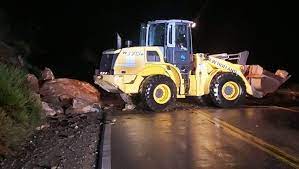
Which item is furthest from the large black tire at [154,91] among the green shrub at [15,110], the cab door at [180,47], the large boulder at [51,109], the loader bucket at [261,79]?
the green shrub at [15,110]

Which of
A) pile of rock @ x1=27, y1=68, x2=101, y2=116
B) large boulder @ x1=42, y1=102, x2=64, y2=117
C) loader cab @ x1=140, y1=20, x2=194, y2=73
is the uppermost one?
loader cab @ x1=140, y1=20, x2=194, y2=73

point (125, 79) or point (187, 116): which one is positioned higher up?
point (125, 79)

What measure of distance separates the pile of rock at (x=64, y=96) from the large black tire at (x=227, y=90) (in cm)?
425

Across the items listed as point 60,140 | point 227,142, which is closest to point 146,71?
point 60,140

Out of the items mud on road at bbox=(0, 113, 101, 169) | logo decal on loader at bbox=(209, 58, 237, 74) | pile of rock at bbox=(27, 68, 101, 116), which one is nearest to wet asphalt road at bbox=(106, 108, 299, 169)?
mud on road at bbox=(0, 113, 101, 169)

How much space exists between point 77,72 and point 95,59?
4193 mm

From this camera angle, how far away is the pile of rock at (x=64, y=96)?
59.8 ft

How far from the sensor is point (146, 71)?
58.5 feet

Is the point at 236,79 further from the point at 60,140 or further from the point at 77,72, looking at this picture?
the point at 77,72

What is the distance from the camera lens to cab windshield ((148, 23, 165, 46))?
725 inches

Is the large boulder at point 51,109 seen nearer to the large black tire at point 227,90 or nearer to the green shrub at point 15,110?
the green shrub at point 15,110

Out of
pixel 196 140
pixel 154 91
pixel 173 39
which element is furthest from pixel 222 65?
pixel 196 140

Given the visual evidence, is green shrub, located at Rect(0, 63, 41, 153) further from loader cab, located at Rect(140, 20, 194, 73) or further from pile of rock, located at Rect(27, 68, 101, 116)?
loader cab, located at Rect(140, 20, 194, 73)

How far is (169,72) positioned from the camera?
1825 centimetres
